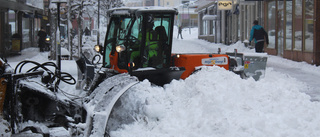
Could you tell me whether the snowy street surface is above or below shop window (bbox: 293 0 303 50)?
below

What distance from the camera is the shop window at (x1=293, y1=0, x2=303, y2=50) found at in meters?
18.0

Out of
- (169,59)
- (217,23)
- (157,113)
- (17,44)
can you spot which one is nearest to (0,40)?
(17,44)

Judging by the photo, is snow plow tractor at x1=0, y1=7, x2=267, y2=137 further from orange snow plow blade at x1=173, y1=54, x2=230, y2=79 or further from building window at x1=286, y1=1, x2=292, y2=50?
building window at x1=286, y1=1, x2=292, y2=50

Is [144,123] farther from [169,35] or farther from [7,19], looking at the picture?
[7,19]

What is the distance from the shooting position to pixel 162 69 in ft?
29.0

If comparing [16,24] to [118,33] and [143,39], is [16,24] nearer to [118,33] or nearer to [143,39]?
[118,33]

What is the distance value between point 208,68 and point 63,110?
13.0 feet

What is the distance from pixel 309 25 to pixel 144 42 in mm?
10458

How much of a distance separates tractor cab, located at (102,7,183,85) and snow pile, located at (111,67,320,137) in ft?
5.74

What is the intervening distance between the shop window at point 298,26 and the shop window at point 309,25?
0.55m

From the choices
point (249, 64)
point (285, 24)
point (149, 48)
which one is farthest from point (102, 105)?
point (285, 24)

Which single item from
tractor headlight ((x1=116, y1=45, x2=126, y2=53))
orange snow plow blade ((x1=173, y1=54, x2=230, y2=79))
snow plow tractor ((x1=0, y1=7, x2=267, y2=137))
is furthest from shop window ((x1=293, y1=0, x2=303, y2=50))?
tractor headlight ((x1=116, y1=45, x2=126, y2=53))

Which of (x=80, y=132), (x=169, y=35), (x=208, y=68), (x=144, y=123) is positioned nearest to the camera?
(x=80, y=132)

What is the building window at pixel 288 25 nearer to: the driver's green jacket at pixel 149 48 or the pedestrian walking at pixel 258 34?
the pedestrian walking at pixel 258 34
